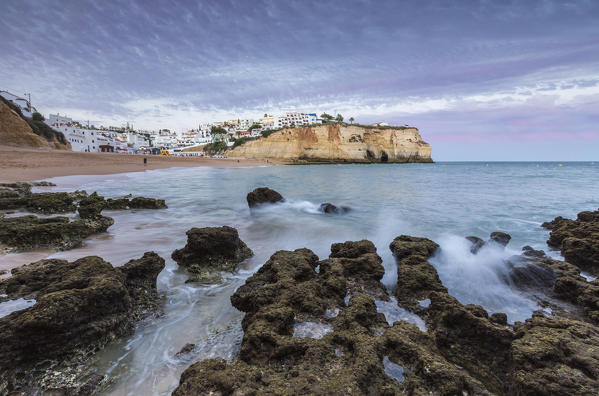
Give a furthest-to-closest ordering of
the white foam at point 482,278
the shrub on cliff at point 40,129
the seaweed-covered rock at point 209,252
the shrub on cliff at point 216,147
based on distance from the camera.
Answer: the shrub on cliff at point 216,147
the shrub on cliff at point 40,129
the seaweed-covered rock at point 209,252
the white foam at point 482,278

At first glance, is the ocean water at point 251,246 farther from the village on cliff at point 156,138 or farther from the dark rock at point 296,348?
the village on cliff at point 156,138

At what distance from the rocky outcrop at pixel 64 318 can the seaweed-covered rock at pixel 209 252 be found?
1193mm

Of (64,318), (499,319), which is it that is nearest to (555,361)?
(499,319)

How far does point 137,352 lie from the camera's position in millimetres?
Result: 2939

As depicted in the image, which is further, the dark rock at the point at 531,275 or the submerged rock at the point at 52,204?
the submerged rock at the point at 52,204

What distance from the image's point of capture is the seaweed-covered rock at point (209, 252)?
5031 millimetres

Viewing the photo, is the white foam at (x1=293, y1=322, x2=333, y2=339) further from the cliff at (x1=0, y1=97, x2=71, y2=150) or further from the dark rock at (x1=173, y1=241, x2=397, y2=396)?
the cliff at (x1=0, y1=97, x2=71, y2=150)

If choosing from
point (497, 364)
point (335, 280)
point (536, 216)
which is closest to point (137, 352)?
point (335, 280)

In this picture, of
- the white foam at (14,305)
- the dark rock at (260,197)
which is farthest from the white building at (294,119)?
the white foam at (14,305)

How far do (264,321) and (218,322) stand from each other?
1064 millimetres

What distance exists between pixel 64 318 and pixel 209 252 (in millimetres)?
2645

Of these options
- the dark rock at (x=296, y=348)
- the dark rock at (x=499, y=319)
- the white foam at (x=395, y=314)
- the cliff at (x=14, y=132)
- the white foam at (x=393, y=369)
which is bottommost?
the white foam at (x=395, y=314)

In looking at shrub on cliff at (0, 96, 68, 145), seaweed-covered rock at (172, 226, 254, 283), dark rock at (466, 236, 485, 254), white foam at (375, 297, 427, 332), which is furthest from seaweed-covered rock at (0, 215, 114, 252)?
shrub on cliff at (0, 96, 68, 145)

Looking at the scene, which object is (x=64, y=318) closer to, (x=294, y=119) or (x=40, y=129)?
(x=40, y=129)
